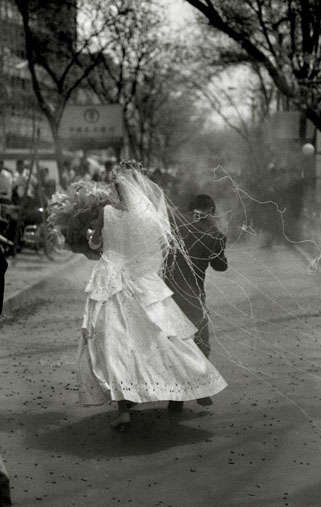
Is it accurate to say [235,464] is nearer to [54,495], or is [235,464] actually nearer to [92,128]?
[54,495]

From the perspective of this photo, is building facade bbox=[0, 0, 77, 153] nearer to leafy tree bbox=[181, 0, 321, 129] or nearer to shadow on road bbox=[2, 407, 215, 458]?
leafy tree bbox=[181, 0, 321, 129]

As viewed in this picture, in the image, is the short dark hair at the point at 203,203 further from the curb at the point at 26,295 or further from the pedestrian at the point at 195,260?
the curb at the point at 26,295

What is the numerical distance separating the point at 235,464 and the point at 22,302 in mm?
8356

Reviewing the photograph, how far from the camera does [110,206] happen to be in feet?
21.9

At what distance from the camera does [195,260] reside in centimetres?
732

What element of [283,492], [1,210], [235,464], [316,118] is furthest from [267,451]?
[1,210]

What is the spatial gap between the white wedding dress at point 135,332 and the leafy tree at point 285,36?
832 cm

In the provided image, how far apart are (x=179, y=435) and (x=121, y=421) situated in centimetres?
39

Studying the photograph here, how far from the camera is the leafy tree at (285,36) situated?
16000 millimetres

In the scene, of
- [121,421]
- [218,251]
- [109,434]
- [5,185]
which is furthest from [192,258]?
[5,185]

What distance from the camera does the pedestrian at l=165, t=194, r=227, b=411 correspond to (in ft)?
23.2

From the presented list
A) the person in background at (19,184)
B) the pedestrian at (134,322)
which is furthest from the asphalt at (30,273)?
the pedestrian at (134,322)

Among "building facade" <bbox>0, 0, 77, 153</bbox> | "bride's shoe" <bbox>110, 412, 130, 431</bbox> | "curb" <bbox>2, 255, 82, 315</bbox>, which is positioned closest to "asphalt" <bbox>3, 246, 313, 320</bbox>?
"curb" <bbox>2, 255, 82, 315</bbox>

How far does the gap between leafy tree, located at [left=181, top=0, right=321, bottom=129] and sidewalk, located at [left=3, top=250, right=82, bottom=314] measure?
4.79m
